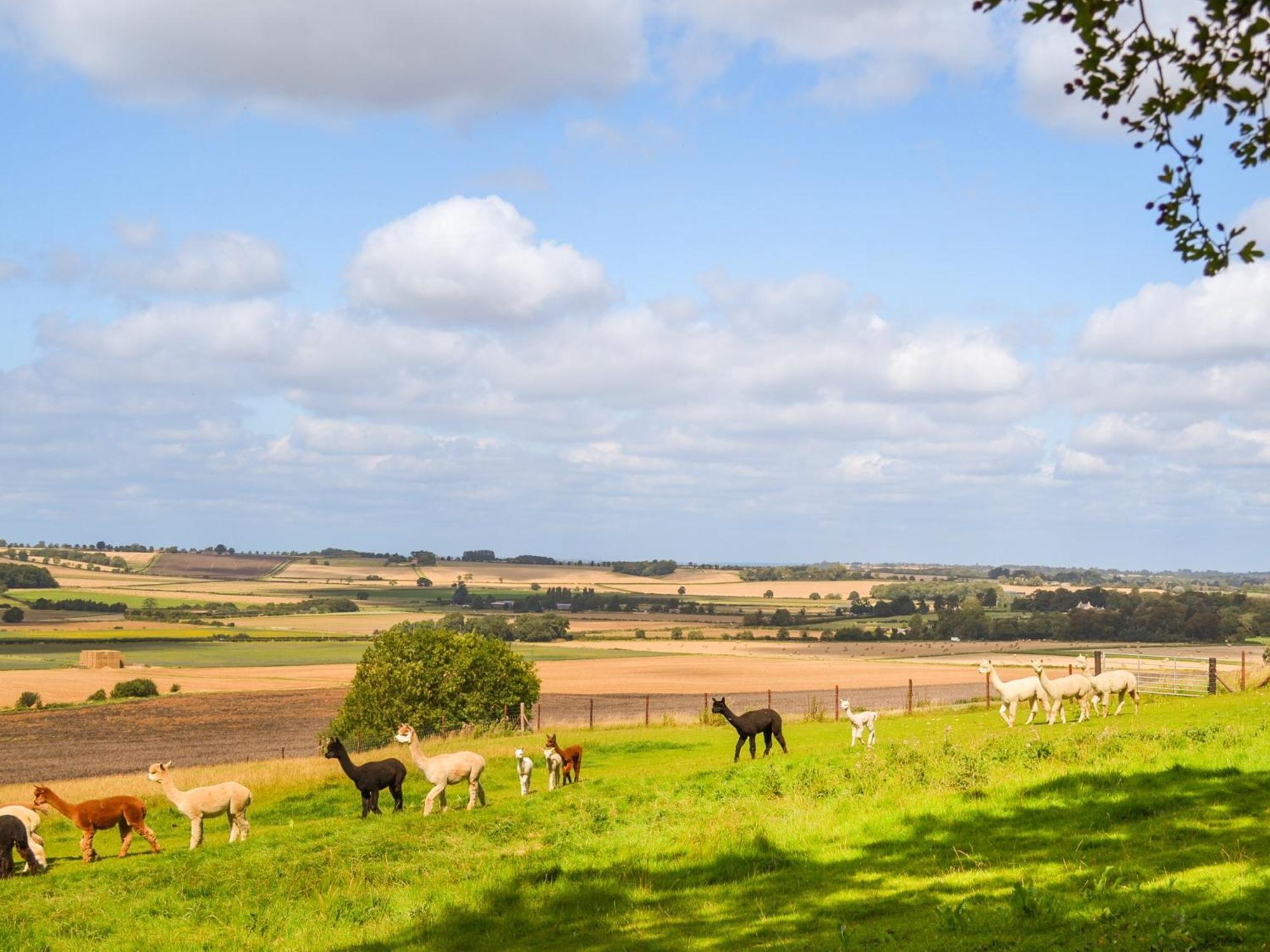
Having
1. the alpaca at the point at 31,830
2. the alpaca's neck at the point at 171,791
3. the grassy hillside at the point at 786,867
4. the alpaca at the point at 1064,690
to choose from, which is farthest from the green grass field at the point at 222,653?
the grassy hillside at the point at 786,867

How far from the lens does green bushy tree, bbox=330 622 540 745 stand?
187 feet

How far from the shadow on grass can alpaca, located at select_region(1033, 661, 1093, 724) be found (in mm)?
14827

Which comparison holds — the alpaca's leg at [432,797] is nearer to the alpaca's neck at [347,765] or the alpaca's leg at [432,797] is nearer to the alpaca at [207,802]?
the alpaca's neck at [347,765]

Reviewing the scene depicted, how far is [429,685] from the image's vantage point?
189ft

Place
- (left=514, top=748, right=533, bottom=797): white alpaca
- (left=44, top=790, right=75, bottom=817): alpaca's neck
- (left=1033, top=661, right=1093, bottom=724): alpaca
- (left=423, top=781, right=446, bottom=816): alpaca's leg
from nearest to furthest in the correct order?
(left=423, top=781, right=446, bottom=816): alpaca's leg
(left=44, top=790, right=75, bottom=817): alpaca's neck
(left=514, top=748, right=533, bottom=797): white alpaca
(left=1033, top=661, right=1093, bottom=724): alpaca

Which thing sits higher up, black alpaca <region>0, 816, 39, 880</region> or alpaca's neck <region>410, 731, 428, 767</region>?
alpaca's neck <region>410, 731, 428, 767</region>

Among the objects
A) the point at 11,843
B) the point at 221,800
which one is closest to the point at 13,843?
the point at 11,843

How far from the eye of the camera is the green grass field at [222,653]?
129500mm

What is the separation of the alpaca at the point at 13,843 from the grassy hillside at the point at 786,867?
0.78 metres

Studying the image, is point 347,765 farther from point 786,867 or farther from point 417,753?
point 786,867

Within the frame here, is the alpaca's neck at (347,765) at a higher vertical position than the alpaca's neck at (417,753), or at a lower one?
lower

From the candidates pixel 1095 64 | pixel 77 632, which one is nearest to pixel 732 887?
pixel 1095 64

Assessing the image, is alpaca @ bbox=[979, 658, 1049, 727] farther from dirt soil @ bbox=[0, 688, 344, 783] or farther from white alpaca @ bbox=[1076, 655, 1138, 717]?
dirt soil @ bbox=[0, 688, 344, 783]

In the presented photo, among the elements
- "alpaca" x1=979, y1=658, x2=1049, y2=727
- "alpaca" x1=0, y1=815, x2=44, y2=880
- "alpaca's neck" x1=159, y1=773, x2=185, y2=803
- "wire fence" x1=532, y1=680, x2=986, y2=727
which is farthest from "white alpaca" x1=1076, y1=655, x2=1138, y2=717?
"alpaca" x1=0, y1=815, x2=44, y2=880
